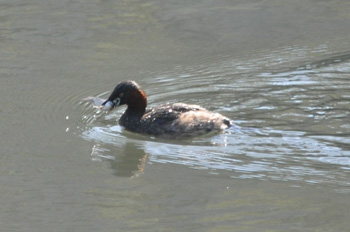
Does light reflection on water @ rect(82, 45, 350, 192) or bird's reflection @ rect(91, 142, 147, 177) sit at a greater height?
light reflection on water @ rect(82, 45, 350, 192)

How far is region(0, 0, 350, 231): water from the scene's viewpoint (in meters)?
6.53

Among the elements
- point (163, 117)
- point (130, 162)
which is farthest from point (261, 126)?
point (130, 162)

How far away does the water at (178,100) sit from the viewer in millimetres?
6531

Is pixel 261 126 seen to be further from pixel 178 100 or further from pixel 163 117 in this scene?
pixel 178 100

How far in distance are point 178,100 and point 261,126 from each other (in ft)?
5.06

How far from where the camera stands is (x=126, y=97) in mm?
9266

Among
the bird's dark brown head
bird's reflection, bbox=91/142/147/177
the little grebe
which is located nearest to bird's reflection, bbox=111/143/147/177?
bird's reflection, bbox=91/142/147/177

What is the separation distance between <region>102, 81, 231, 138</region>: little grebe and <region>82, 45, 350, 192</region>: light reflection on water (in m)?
0.14

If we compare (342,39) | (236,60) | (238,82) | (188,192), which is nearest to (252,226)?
(188,192)

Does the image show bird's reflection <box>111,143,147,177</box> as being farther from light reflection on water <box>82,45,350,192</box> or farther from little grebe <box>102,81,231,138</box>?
little grebe <box>102,81,231,138</box>

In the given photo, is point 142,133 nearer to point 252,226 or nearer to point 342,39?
point 252,226

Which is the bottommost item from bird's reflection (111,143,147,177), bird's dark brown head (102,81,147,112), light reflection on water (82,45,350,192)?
bird's reflection (111,143,147,177)

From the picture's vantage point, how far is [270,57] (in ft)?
36.8

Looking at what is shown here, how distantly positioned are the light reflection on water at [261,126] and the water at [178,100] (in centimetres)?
2
